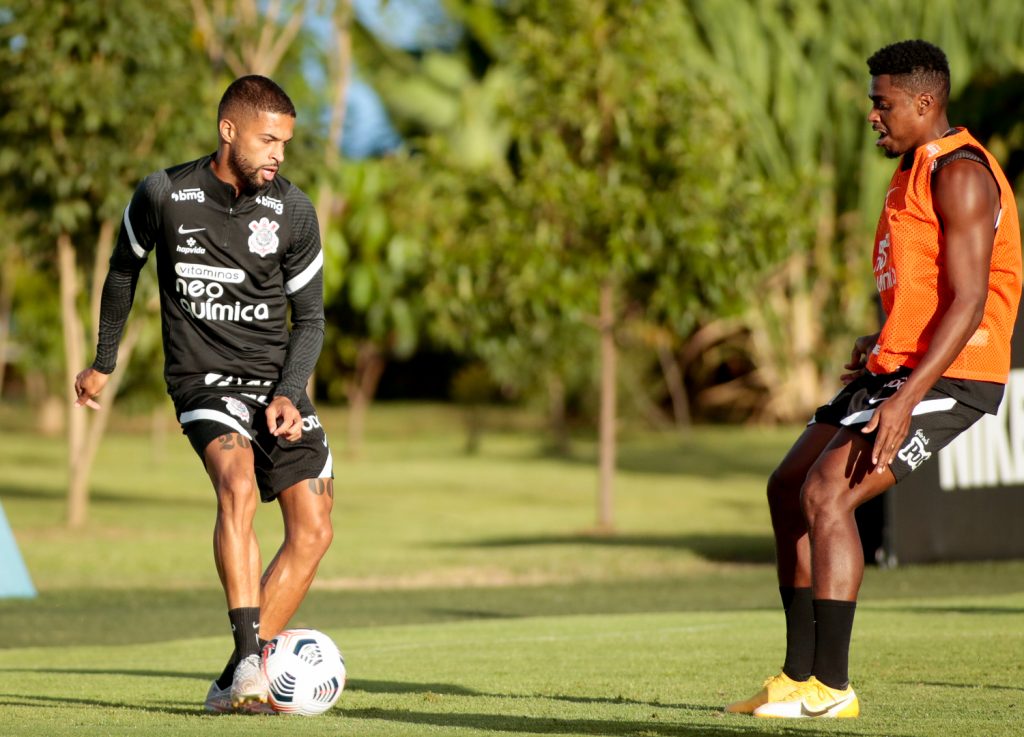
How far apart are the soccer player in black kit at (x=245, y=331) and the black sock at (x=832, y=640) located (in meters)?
1.93

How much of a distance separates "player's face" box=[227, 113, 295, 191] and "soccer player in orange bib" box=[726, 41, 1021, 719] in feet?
7.41

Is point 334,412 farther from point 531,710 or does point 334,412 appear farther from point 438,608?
point 531,710

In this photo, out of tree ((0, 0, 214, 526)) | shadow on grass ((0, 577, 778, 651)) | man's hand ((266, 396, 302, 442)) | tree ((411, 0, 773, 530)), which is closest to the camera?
man's hand ((266, 396, 302, 442))

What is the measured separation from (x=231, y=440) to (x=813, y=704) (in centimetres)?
240

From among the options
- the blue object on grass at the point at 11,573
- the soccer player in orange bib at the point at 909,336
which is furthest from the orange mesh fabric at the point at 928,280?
the blue object on grass at the point at 11,573

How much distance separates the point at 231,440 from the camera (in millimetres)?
6242

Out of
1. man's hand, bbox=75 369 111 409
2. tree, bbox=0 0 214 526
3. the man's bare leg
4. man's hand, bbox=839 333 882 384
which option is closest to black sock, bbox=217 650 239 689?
the man's bare leg

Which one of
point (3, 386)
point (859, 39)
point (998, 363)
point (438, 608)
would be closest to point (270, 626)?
point (998, 363)

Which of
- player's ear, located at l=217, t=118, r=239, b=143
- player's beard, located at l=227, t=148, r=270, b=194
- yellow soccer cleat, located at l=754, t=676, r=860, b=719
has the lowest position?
yellow soccer cleat, located at l=754, t=676, r=860, b=719

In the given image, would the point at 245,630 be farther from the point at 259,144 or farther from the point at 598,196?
the point at 598,196

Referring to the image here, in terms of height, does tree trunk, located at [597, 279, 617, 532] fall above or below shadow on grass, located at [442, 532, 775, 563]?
above

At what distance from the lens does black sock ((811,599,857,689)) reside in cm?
564

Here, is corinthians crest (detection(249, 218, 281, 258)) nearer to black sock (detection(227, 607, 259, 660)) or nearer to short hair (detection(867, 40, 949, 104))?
black sock (detection(227, 607, 259, 660))

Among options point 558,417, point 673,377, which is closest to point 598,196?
point 558,417
